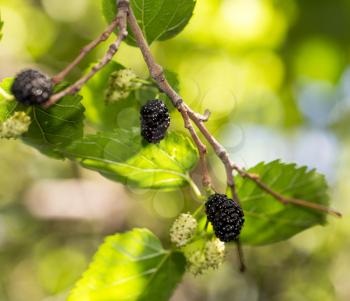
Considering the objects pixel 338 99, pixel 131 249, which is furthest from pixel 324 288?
pixel 131 249

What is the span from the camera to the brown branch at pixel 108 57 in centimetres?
84

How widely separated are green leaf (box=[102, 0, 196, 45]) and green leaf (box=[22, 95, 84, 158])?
0.20m

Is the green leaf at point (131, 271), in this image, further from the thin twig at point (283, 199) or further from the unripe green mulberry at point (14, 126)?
the unripe green mulberry at point (14, 126)

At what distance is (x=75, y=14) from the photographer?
8.96 feet

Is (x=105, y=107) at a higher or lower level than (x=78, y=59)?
lower

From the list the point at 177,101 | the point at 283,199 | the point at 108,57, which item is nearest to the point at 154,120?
the point at 177,101

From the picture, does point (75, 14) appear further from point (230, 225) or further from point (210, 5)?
point (230, 225)

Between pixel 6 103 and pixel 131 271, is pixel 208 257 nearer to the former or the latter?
pixel 131 271

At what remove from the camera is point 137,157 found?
3.82 feet

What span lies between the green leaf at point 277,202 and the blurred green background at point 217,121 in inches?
28.9

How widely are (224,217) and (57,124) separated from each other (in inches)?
14.3

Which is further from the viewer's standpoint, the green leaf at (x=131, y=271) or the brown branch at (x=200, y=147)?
the green leaf at (x=131, y=271)

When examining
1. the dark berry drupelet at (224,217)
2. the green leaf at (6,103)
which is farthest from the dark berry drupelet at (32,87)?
the dark berry drupelet at (224,217)

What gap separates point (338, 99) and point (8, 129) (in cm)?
253
